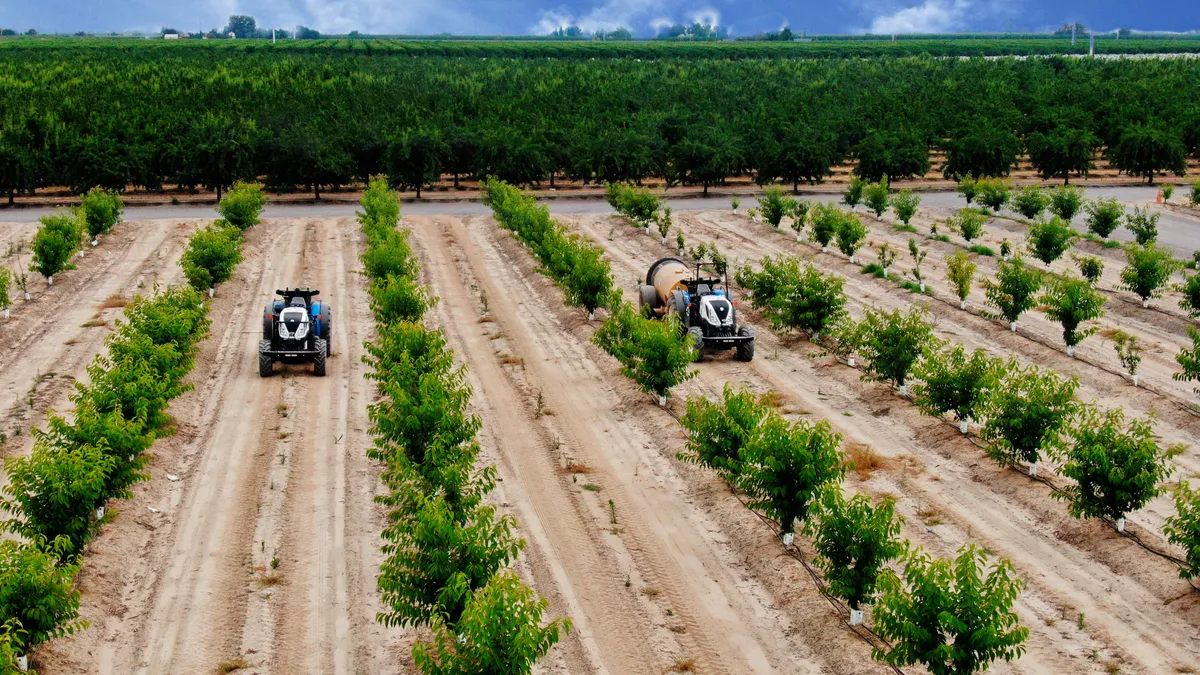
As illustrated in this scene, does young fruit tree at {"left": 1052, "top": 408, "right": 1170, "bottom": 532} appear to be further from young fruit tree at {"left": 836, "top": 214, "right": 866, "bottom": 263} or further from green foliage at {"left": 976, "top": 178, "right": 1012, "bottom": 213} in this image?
green foliage at {"left": 976, "top": 178, "right": 1012, "bottom": 213}

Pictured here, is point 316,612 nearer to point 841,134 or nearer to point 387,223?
point 387,223

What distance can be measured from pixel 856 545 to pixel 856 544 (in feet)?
0.06

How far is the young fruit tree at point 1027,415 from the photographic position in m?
22.8

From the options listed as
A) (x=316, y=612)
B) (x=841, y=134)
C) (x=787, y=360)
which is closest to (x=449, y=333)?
(x=787, y=360)

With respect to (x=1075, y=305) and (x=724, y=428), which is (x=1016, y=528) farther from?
(x=1075, y=305)

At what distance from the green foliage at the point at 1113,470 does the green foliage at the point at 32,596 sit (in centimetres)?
1520

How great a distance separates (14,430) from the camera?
26859 millimetres

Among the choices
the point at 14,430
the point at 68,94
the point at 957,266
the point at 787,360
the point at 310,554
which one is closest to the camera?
the point at 310,554

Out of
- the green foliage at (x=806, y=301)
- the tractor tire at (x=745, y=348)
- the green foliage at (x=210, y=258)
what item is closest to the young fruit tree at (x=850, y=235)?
the green foliage at (x=806, y=301)

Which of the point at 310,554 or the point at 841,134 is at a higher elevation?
the point at 841,134

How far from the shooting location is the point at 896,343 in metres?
28.8

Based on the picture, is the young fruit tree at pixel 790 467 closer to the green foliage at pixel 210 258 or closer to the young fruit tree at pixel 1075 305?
the young fruit tree at pixel 1075 305

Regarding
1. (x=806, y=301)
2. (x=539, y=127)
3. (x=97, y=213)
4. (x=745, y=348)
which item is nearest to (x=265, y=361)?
(x=745, y=348)

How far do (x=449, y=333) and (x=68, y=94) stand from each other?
59560 millimetres
